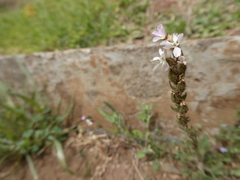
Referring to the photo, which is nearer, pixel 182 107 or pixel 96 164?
pixel 182 107

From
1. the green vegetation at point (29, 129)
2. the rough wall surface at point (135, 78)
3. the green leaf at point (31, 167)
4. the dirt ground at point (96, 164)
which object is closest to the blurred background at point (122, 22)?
the rough wall surface at point (135, 78)

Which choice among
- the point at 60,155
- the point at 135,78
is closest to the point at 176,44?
the point at 135,78

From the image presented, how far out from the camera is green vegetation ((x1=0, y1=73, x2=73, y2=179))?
1.36 m

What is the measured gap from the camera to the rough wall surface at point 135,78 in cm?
88

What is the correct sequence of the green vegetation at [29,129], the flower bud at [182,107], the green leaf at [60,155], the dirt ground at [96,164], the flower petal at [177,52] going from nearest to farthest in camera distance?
1. the flower petal at [177,52]
2. the flower bud at [182,107]
3. the dirt ground at [96,164]
4. the green leaf at [60,155]
5. the green vegetation at [29,129]

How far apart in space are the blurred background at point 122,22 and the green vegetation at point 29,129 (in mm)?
523

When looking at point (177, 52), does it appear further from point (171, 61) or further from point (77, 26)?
point (77, 26)

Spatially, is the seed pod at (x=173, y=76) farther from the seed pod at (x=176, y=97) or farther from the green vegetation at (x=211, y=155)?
the green vegetation at (x=211, y=155)

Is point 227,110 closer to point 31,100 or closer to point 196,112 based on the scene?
point 196,112

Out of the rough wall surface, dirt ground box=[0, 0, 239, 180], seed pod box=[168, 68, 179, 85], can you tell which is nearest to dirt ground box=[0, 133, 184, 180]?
dirt ground box=[0, 0, 239, 180]

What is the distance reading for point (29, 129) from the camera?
1.45 metres

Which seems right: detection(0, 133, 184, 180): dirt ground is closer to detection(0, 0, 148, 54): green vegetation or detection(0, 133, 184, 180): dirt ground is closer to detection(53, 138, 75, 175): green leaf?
detection(53, 138, 75, 175): green leaf

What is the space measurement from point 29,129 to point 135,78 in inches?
40.1

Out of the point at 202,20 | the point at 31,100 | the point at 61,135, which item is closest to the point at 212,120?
the point at 202,20
